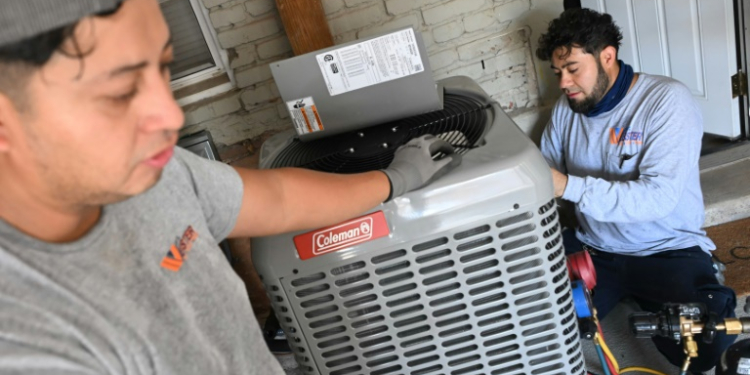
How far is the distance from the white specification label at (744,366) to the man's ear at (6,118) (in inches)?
35.5

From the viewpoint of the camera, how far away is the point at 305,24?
5.25 feet

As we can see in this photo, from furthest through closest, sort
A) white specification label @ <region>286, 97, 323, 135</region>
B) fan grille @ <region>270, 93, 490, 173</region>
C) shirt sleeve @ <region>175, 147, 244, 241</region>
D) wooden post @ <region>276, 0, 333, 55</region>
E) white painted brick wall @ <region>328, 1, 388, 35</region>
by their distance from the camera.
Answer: white painted brick wall @ <region>328, 1, 388, 35</region> → wooden post @ <region>276, 0, 333, 55</region> → white specification label @ <region>286, 97, 323, 135</region> → fan grille @ <region>270, 93, 490, 173</region> → shirt sleeve @ <region>175, 147, 244, 241</region>

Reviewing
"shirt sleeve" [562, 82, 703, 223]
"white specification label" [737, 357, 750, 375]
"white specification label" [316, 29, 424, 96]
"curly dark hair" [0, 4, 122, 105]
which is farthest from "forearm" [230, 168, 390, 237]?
"shirt sleeve" [562, 82, 703, 223]

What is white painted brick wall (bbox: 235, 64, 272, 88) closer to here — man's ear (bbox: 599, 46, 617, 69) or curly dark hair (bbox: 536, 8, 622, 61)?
curly dark hair (bbox: 536, 8, 622, 61)

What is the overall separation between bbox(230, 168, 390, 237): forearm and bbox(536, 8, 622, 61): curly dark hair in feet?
2.79

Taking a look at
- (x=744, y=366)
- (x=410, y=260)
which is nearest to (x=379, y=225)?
(x=410, y=260)

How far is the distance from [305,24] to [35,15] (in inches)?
48.0

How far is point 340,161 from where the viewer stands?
102 centimetres

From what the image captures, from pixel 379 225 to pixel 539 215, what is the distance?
0.25 metres

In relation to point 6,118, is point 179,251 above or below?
below

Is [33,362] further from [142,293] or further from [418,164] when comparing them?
[418,164]

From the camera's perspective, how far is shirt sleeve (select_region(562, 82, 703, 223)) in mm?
1306

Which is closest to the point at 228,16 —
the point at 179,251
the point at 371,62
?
the point at 371,62

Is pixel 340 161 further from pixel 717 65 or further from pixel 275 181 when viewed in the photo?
pixel 717 65
